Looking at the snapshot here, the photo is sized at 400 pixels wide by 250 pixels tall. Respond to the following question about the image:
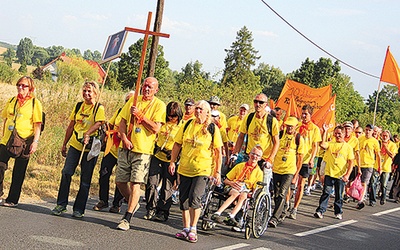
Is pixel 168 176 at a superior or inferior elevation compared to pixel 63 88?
inferior

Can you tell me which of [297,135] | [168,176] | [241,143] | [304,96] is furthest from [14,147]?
[304,96]

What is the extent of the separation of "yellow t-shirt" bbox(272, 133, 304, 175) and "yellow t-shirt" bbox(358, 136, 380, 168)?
471 centimetres

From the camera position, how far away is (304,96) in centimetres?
1766

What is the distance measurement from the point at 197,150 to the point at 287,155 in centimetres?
258

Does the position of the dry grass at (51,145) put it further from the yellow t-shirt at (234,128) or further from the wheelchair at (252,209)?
the wheelchair at (252,209)

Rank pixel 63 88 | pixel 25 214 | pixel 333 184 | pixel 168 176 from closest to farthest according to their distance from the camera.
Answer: pixel 25 214 < pixel 168 176 < pixel 333 184 < pixel 63 88

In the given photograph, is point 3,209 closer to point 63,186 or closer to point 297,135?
point 63,186

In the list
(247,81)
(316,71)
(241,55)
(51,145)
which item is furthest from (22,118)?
(241,55)

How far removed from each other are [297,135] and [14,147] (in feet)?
14.9

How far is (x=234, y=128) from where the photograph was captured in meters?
12.3

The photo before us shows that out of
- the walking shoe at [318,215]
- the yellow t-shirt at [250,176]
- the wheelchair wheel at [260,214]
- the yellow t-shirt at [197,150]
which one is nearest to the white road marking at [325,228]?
the walking shoe at [318,215]

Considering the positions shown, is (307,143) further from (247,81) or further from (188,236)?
(247,81)

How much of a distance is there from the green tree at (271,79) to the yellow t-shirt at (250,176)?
264 ft

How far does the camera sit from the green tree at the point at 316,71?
253ft
